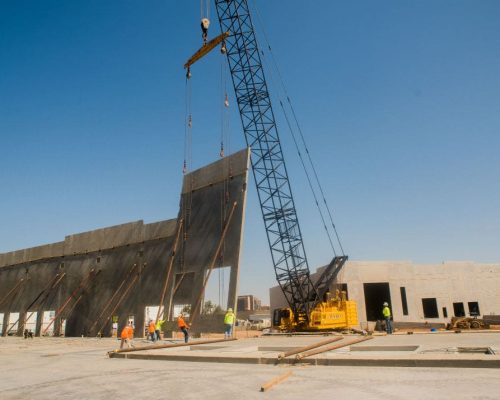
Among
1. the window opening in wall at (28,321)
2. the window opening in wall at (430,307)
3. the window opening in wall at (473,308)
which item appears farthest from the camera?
the window opening in wall at (28,321)

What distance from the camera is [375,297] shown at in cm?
4609

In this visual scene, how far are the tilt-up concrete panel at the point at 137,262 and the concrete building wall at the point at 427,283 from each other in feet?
54.4

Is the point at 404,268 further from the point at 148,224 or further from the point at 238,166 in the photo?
the point at 148,224

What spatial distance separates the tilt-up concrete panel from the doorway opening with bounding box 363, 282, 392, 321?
21.7m

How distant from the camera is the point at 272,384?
666 centimetres

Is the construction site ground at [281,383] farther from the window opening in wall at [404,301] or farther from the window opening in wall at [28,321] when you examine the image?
the window opening in wall at [28,321]

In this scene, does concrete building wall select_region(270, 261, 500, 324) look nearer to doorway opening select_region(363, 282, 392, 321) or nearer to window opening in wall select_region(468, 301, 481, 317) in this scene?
window opening in wall select_region(468, 301, 481, 317)

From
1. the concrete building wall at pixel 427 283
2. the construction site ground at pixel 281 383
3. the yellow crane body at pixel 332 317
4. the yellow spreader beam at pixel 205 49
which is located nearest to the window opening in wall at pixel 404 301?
the concrete building wall at pixel 427 283

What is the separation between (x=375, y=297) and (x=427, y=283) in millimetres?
8275

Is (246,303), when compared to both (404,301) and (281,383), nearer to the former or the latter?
(404,301)

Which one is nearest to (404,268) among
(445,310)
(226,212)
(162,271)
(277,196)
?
(445,310)

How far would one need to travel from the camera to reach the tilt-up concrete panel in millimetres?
28062

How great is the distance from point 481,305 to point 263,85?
31237mm

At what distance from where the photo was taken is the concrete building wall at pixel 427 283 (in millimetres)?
38156
